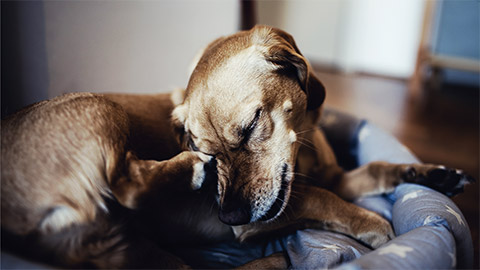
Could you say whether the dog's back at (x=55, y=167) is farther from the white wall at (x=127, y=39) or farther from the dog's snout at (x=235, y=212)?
the white wall at (x=127, y=39)

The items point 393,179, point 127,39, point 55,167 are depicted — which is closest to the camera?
point 55,167

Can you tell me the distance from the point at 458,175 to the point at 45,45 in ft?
6.69

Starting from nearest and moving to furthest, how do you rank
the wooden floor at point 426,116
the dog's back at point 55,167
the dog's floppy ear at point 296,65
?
the dog's back at point 55,167 < the dog's floppy ear at point 296,65 < the wooden floor at point 426,116

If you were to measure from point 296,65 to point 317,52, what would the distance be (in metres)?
6.06

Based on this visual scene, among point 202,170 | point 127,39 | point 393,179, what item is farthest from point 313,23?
point 202,170

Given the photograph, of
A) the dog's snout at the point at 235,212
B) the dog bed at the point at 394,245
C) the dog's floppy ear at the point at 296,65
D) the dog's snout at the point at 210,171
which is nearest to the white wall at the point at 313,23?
the dog bed at the point at 394,245

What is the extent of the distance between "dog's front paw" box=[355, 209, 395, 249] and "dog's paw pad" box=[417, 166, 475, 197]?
309 mm

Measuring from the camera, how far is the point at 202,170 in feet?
4.86

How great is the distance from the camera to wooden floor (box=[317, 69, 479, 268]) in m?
3.41

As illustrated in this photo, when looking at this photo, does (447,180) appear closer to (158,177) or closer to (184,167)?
(184,167)

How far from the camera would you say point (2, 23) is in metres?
1.75

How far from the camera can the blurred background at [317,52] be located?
194cm

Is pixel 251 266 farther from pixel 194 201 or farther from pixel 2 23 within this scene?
pixel 2 23

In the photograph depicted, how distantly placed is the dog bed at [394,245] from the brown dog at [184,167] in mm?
65
